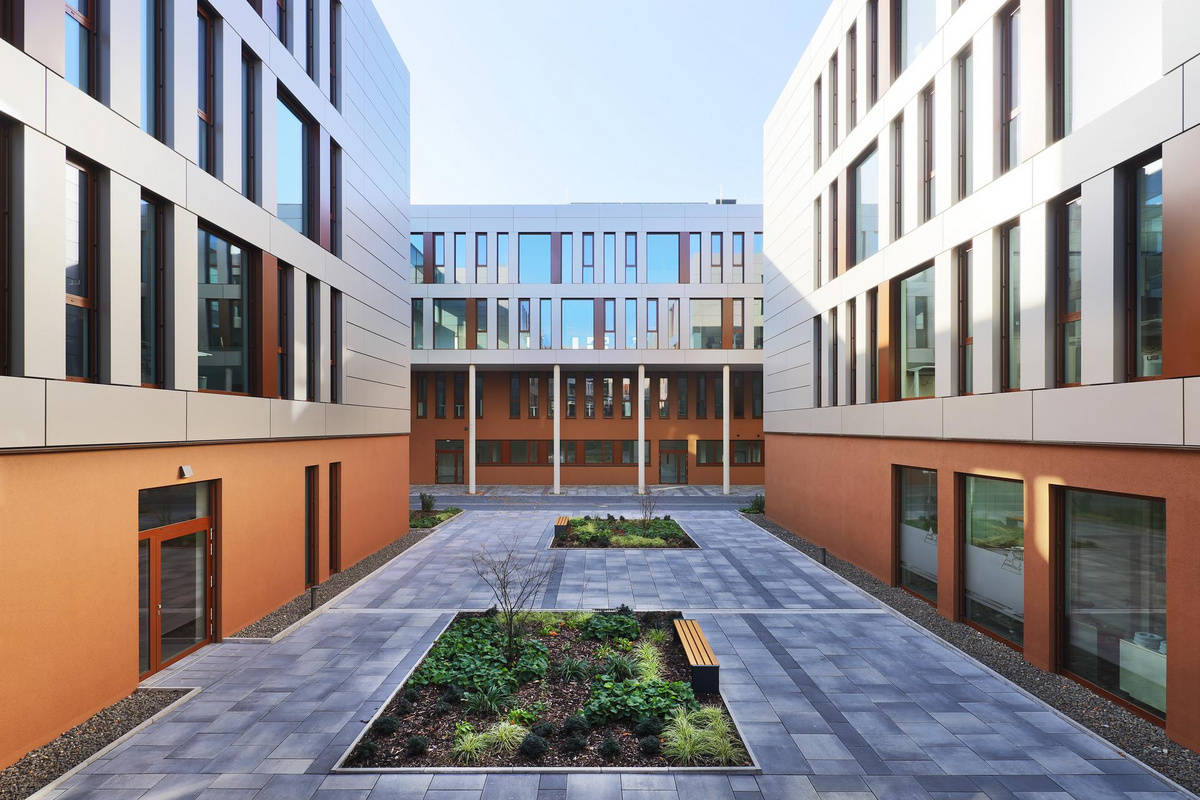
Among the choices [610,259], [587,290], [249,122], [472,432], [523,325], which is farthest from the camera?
[610,259]

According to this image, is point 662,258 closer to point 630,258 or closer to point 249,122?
point 630,258

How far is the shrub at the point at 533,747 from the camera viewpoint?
610cm

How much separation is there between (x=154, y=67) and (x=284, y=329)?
469 cm

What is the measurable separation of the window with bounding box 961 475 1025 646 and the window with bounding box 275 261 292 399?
41.8 ft

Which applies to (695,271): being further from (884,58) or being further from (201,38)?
(201,38)

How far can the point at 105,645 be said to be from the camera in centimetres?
722

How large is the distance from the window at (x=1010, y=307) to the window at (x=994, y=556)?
1680 mm

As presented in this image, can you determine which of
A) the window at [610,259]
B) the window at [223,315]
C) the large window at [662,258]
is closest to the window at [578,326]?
the window at [610,259]

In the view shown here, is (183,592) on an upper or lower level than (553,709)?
upper

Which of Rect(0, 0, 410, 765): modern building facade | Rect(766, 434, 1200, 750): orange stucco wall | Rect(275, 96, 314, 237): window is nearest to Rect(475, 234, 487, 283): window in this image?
Rect(0, 0, 410, 765): modern building facade

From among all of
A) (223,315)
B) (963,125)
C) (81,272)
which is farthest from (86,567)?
(963,125)

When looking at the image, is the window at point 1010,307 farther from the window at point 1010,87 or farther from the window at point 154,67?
the window at point 154,67

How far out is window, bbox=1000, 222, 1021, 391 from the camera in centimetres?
927

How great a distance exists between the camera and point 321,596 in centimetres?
1180
